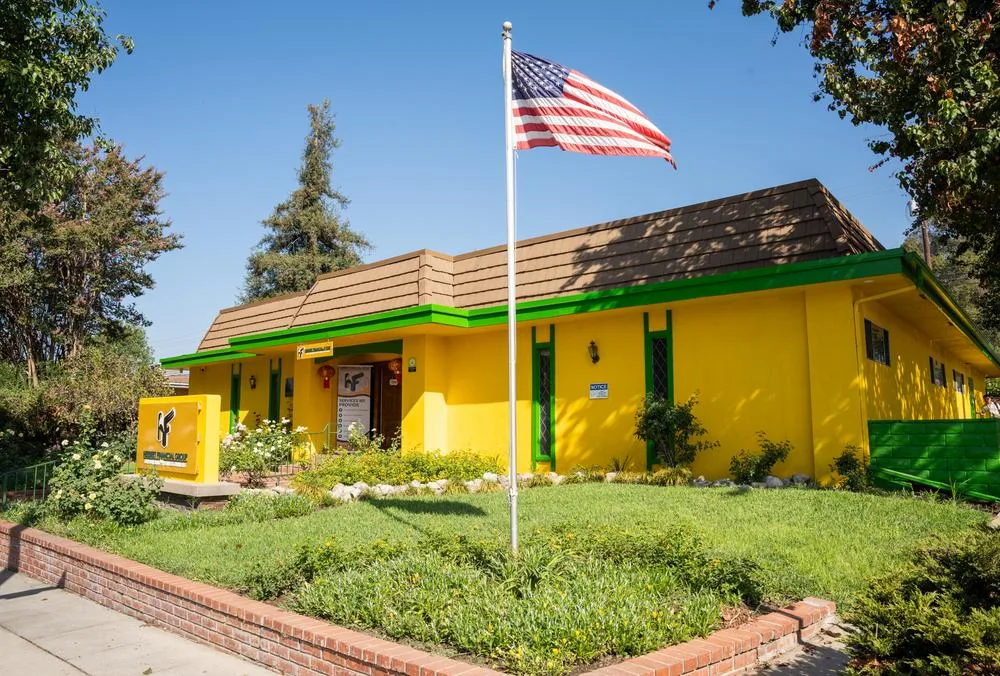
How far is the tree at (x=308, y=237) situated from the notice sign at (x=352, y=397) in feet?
66.3

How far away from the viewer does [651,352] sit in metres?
13.7

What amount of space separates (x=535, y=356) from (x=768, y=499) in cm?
680

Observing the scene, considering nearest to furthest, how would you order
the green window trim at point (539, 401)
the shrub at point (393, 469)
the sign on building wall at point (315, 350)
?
the shrub at point (393, 469)
the green window trim at point (539, 401)
the sign on building wall at point (315, 350)

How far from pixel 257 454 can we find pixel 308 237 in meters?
28.0

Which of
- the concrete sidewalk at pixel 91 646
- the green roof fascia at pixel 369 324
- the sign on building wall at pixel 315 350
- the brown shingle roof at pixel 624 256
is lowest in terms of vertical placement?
the concrete sidewalk at pixel 91 646

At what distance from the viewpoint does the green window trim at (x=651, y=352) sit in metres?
13.3

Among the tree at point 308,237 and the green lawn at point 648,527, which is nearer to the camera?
the green lawn at point 648,527

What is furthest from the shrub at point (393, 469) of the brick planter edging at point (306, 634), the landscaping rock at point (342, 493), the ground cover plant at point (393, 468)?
the brick planter edging at point (306, 634)

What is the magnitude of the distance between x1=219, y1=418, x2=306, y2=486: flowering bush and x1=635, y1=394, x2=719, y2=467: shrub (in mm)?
6927

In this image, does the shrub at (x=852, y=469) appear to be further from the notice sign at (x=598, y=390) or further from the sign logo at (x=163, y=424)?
the sign logo at (x=163, y=424)

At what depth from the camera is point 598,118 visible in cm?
736

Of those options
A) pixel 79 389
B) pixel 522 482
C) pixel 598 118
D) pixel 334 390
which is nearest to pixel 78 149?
pixel 79 389

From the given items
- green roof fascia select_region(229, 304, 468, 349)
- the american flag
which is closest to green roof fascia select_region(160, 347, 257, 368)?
green roof fascia select_region(229, 304, 468, 349)

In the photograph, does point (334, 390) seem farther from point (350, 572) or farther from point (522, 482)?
point (350, 572)
